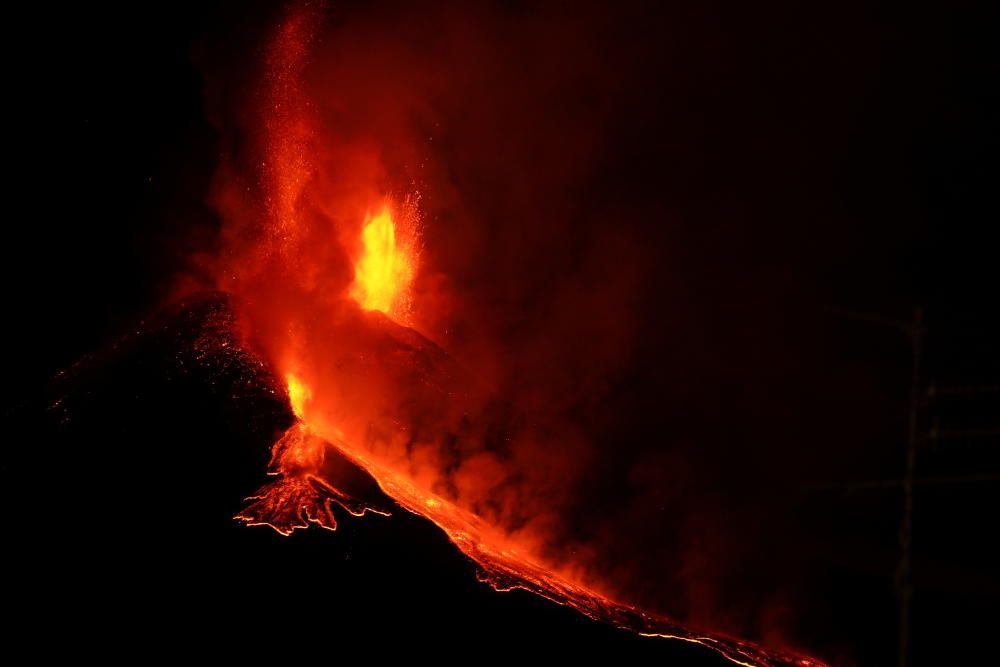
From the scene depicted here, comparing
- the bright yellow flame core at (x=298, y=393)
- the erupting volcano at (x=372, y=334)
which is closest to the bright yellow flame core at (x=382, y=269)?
the erupting volcano at (x=372, y=334)

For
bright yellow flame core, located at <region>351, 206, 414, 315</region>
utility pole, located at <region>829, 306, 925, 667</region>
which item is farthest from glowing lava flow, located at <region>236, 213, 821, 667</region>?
utility pole, located at <region>829, 306, 925, 667</region>

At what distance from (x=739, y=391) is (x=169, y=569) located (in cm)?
820

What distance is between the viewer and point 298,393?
21.1 feet

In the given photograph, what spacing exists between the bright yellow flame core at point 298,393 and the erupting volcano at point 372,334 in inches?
0.7

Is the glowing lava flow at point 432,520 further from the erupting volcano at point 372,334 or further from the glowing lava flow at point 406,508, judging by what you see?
the erupting volcano at point 372,334

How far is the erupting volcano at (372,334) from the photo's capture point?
691cm

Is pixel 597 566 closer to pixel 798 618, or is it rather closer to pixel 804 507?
pixel 798 618

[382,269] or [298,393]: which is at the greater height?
[382,269]

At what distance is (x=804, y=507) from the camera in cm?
1006

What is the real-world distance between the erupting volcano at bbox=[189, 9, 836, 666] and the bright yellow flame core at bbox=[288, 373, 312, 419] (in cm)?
2

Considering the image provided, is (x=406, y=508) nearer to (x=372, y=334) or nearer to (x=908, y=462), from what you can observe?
(x=372, y=334)

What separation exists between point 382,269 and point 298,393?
257cm

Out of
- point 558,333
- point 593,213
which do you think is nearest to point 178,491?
point 558,333

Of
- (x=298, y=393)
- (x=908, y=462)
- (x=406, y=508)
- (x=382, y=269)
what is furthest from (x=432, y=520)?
(x=908, y=462)
